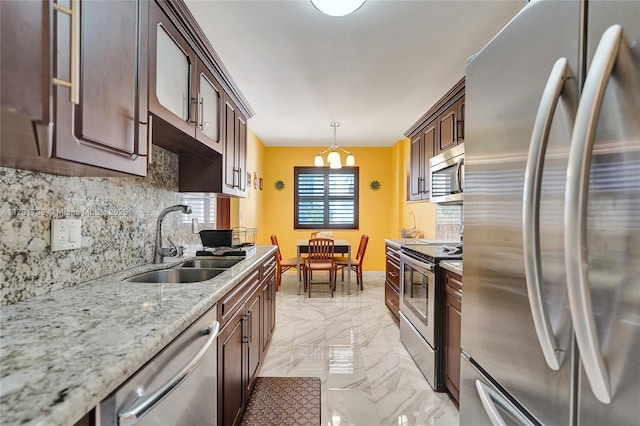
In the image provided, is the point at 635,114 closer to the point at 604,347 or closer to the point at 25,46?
the point at 604,347

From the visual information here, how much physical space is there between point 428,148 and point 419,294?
162 cm

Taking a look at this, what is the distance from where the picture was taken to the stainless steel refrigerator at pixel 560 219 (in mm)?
547

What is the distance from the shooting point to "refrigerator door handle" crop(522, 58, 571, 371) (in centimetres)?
66

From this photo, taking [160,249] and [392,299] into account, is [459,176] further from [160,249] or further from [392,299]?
[160,249]

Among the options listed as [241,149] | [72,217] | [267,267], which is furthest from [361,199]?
[72,217]

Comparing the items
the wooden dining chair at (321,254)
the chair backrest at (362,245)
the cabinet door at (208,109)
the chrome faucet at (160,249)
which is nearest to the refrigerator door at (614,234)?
the cabinet door at (208,109)

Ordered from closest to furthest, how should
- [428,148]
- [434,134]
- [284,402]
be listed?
[284,402] → [434,134] → [428,148]

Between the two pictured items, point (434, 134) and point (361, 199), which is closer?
point (434, 134)

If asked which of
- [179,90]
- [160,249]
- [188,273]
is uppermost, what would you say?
[179,90]

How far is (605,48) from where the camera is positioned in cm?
56

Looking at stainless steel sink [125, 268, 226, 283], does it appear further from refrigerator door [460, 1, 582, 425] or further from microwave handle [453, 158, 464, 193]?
microwave handle [453, 158, 464, 193]

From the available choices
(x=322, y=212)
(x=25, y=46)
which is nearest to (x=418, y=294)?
(x=25, y=46)

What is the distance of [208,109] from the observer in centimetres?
201

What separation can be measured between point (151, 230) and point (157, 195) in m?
0.24
